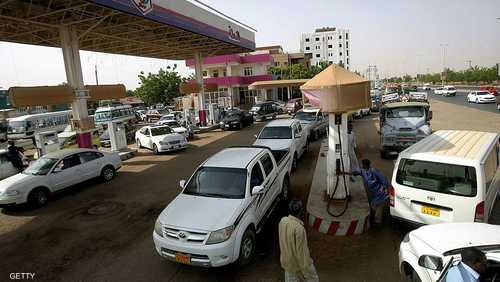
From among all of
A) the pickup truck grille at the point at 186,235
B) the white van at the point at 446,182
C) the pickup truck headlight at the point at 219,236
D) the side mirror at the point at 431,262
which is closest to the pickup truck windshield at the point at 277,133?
the white van at the point at 446,182

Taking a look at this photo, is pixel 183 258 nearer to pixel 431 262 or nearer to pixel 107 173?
pixel 431 262

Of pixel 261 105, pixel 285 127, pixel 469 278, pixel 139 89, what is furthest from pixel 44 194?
pixel 139 89

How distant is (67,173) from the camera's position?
10672 mm

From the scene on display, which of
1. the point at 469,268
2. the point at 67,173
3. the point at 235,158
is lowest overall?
the point at 67,173

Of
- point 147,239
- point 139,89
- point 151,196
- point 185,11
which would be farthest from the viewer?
point 139,89

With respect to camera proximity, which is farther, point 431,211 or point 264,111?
point 264,111

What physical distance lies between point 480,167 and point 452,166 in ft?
1.36

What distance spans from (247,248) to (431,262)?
9.55 ft

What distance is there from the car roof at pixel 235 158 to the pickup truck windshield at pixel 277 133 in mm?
4135

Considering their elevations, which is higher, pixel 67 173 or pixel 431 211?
pixel 431 211

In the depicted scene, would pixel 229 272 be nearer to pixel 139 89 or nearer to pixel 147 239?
pixel 147 239

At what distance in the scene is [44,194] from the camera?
10133 mm

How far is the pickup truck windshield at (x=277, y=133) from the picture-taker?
39.3ft

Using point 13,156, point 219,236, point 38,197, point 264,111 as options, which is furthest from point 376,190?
point 264,111
